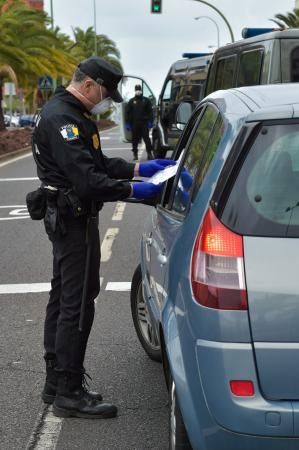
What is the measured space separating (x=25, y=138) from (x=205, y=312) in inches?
1304

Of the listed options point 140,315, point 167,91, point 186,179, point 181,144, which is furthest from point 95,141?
point 167,91

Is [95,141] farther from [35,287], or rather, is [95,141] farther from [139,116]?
[139,116]

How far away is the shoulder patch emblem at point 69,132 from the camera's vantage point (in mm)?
4012

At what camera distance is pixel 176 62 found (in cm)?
2033

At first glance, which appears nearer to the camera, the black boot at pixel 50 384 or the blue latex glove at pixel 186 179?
the blue latex glove at pixel 186 179

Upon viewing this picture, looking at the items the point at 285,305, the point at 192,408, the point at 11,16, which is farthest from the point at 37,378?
the point at 11,16

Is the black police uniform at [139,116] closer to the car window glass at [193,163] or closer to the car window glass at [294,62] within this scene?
the car window glass at [294,62]

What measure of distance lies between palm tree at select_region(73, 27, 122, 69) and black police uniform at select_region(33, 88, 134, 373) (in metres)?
69.0

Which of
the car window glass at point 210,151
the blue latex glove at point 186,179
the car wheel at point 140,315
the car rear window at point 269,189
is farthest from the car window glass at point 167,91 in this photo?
the car rear window at point 269,189

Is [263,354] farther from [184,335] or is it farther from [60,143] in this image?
[60,143]

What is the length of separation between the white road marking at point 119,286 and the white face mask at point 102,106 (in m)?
Answer: 3.22

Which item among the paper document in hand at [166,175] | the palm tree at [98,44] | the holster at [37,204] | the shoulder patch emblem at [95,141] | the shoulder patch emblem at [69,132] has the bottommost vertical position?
the palm tree at [98,44]

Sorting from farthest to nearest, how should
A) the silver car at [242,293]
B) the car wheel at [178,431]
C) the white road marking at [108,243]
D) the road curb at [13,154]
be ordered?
the road curb at [13,154]
the white road marking at [108,243]
the car wheel at [178,431]
the silver car at [242,293]

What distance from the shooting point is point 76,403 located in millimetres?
4328
